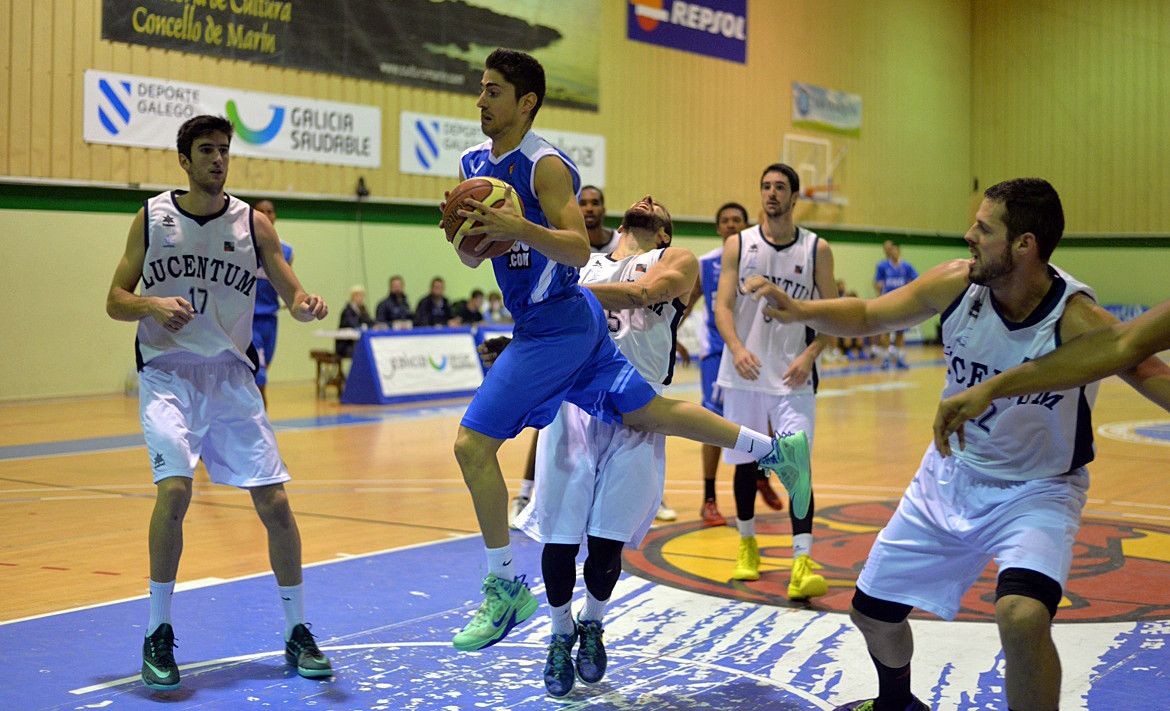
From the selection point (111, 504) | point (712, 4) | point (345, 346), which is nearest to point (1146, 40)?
point (712, 4)

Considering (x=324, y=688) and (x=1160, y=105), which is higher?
(x=1160, y=105)

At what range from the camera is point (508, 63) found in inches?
182

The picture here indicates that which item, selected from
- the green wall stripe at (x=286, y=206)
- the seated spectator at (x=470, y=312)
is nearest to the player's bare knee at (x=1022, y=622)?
the green wall stripe at (x=286, y=206)

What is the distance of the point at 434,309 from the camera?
1991cm

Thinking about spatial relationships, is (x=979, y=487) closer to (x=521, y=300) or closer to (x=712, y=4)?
(x=521, y=300)

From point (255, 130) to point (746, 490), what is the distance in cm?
1386

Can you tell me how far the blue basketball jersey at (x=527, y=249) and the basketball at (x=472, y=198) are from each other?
23cm

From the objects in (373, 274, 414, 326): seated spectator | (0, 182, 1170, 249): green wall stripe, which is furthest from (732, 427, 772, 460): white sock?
(373, 274, 414, 326): seated spectator

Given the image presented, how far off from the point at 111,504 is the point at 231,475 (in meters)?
4.28

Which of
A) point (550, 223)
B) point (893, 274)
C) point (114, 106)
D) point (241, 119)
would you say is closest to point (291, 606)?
point (550, 223)

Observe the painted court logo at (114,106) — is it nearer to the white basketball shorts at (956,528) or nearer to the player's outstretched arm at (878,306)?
the player's outstretched arm at (878,306)

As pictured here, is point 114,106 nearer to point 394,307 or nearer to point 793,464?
point 394,307

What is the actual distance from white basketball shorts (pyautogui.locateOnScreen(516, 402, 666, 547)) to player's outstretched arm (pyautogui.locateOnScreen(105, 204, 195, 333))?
1.53 m

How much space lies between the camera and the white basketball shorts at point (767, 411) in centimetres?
679
